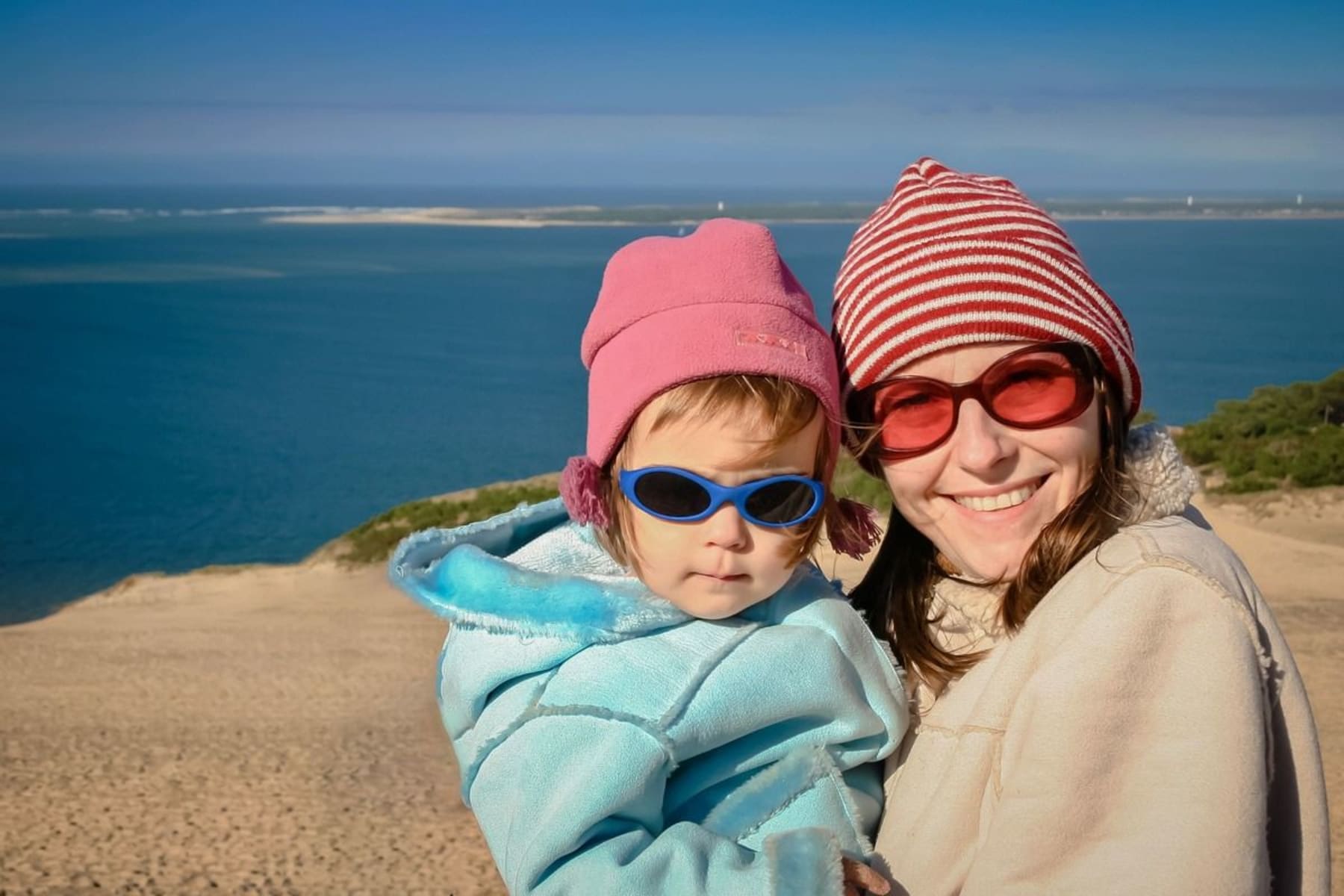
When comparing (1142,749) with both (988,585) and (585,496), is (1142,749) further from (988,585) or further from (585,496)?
(585,496)

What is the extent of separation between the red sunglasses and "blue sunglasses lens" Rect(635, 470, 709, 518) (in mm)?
375

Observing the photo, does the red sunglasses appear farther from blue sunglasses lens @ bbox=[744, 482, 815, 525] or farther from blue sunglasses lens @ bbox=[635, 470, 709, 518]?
blue sunglasses lens @ bbox=[635, 470, 709, 518]

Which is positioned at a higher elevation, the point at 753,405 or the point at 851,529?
the point at 753,405

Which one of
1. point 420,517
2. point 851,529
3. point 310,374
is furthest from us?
A: point 310,374

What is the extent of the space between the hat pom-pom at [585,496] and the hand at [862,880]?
0.70m

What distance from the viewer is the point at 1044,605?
2.09m

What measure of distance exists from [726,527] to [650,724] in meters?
0.34

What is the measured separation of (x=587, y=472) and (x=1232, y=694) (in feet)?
3.57

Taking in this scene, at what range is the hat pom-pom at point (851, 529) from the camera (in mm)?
2477

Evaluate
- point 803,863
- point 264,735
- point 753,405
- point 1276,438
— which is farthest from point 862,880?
point 1276,438

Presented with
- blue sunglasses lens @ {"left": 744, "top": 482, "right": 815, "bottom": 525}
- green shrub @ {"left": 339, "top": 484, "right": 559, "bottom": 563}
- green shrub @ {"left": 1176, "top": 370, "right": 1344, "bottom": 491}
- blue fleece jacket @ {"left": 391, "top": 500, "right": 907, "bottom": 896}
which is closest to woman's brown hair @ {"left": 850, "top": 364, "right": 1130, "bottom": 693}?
blue fleece jacket @ {"left": 391, "top": 500, "right": 907, "bottom": 896}

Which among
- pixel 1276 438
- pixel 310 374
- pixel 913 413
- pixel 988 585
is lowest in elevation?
pixel 310 374

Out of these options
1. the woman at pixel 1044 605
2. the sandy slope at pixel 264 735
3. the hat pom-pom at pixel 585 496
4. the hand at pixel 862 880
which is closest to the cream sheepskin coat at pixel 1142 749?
the woman at pixel 1044 605

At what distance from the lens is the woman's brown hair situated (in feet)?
7.09
